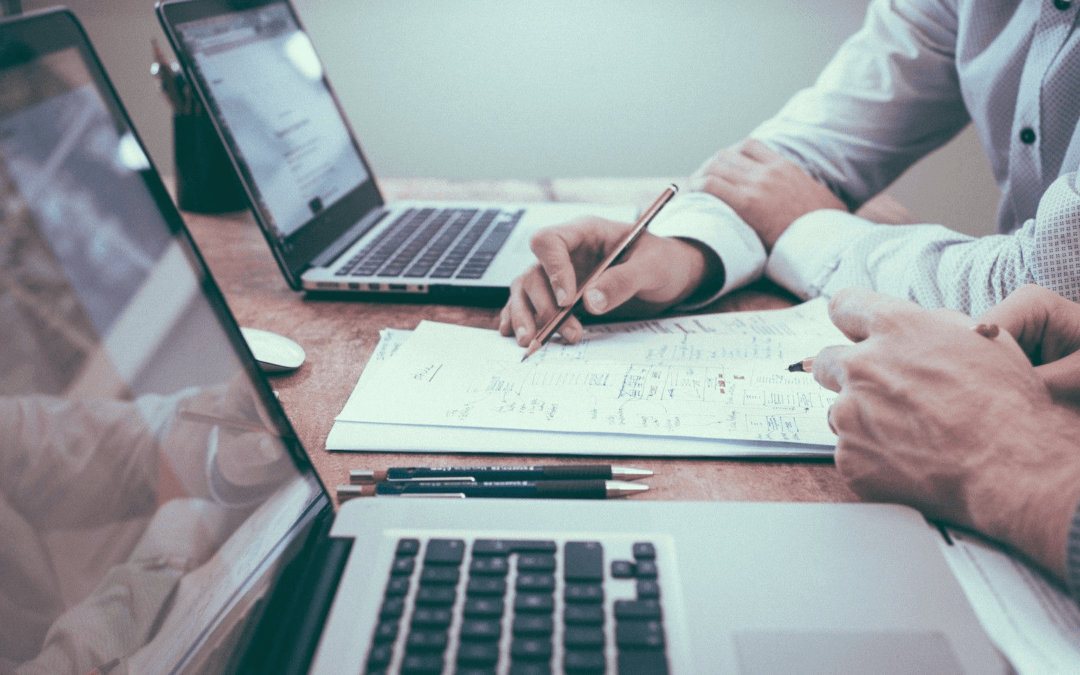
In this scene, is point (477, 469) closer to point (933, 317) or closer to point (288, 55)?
point (933, 317)

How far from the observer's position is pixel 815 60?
5.68 feet

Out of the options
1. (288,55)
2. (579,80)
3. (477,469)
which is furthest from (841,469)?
(579,80)

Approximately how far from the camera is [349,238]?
86 cm

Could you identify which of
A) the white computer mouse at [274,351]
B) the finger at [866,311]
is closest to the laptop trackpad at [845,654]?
the finger at [866,311]

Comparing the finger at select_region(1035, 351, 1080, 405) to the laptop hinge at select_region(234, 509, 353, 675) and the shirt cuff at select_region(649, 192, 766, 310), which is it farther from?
the laptop hinge at select_region(234, 509, 353, 675)

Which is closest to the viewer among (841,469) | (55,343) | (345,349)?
(55,343)

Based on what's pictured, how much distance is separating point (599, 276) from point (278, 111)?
1.54 feet

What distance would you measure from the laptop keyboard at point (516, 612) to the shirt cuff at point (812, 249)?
1.54 ft

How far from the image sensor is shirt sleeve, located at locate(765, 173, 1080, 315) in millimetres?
568

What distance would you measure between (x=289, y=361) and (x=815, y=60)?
163 cm

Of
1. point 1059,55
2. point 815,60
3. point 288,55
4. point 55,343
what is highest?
point 288,55

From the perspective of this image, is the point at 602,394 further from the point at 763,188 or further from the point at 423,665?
the point at 763,188

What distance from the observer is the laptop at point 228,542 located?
28 centimetres

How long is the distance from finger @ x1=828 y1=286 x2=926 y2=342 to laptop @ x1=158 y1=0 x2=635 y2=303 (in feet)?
1.11
